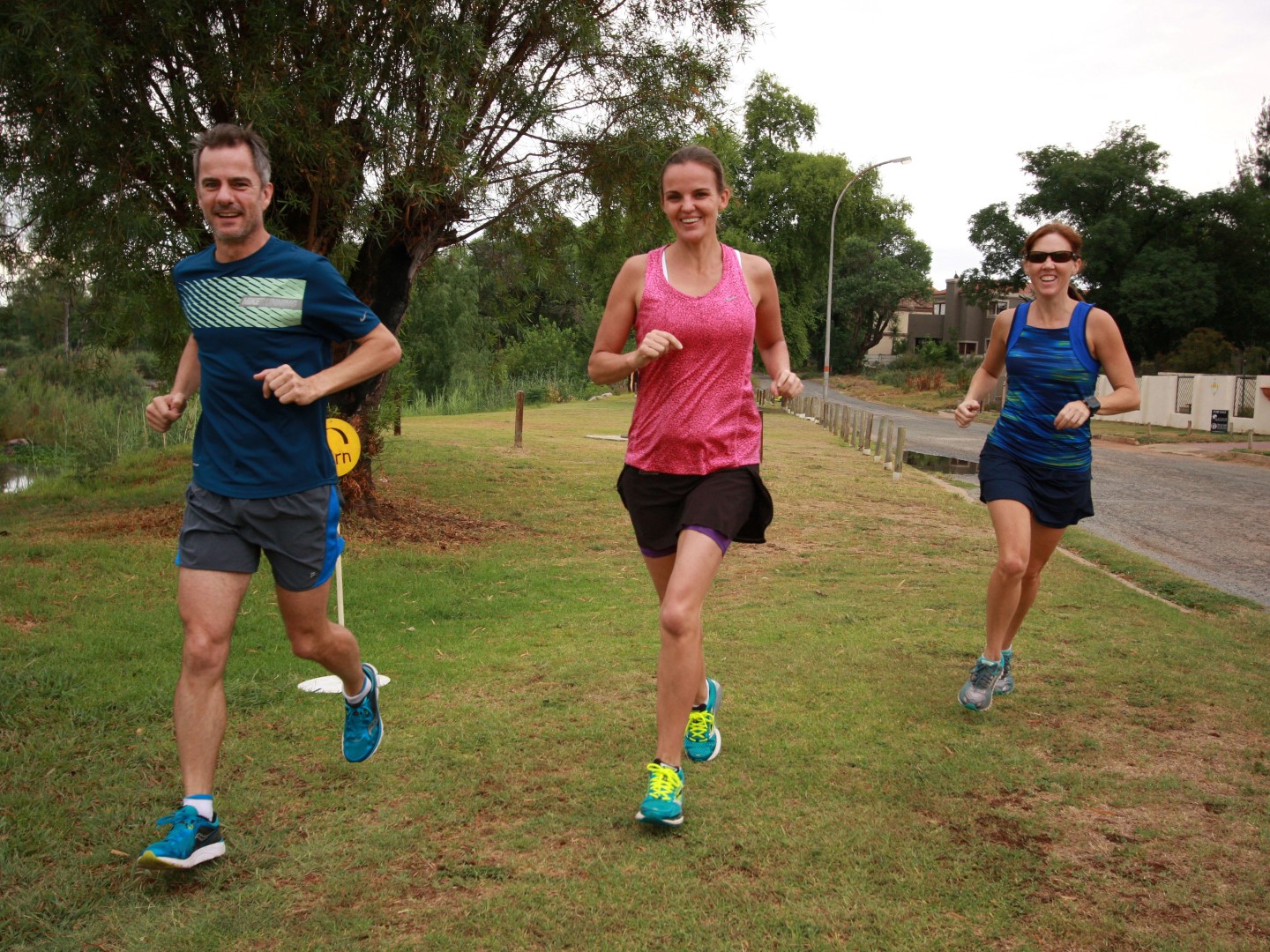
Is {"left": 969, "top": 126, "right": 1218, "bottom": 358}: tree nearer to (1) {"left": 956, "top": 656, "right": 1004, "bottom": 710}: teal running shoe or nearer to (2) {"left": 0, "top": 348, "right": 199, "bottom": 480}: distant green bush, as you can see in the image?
(2) {"left": 0, "top": 348, "right": 199, "bottom": 480}: distant green bush

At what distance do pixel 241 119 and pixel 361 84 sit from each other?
1.04 meters

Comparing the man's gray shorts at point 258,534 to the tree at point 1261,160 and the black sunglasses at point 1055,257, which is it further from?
the tree at point 1261,160

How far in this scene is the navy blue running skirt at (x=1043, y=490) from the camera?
502 centimetres

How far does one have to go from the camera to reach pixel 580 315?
58.2m

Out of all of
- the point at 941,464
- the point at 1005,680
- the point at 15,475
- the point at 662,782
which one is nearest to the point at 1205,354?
the point at 941,464

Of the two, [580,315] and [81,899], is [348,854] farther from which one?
[580,315]

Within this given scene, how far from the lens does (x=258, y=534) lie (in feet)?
11.5

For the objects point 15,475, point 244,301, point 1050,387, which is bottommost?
point 15,475

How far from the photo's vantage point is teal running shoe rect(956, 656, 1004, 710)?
504cm

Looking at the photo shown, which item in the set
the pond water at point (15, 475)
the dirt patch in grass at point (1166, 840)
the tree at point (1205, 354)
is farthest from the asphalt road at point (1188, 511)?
the pond water at point (15, 475)

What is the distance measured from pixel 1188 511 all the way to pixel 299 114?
13.4 metres

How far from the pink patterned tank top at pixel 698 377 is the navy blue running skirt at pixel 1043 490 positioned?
1.73 metres

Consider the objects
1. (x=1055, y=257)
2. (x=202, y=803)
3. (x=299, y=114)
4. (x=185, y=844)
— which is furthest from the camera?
(x=299, y=114)

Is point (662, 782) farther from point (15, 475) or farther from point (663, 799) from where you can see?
point (15, 475)
